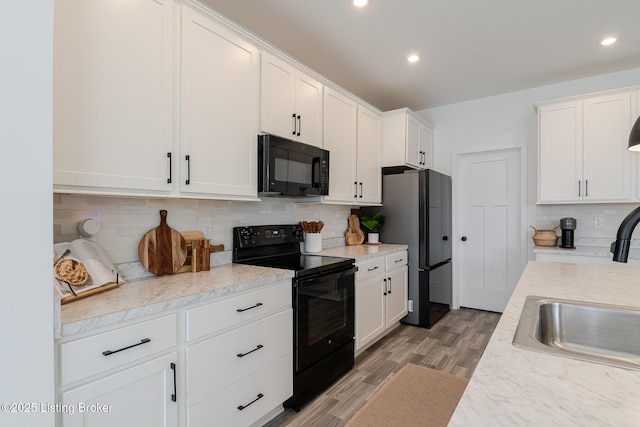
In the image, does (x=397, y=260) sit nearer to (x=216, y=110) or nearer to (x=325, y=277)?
(x=325, y=277)

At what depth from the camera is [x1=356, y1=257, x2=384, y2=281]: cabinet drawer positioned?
8.86 feet

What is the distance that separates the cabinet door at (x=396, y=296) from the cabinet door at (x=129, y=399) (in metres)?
2.18

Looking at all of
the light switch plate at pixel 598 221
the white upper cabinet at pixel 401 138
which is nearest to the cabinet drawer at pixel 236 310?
the white upper cabinet at pixel 401 138

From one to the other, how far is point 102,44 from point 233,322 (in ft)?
4.53

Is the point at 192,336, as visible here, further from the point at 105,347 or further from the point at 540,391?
the point at 540,391

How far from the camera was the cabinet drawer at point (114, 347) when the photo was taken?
107 centimetres

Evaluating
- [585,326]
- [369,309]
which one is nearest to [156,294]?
[585,326]

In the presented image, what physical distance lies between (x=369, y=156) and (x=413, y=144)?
695 millimetres

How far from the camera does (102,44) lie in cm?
140

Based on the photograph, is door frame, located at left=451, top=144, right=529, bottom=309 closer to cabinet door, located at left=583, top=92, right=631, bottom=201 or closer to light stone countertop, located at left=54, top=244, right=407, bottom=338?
cabinet door, located at left=583, top=92, right=631, bottom=201

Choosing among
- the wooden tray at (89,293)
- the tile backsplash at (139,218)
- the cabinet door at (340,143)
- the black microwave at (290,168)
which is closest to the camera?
the wooden tray at (89,293)

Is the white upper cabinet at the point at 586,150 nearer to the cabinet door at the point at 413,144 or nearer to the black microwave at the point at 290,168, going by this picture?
the cabinet door at the point at 413,144

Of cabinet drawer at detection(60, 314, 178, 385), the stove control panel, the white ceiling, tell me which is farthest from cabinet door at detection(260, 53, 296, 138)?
cabinet drawer at detection(60, 314, 178, 385)

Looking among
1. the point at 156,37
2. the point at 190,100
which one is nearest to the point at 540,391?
the point at 190,100
